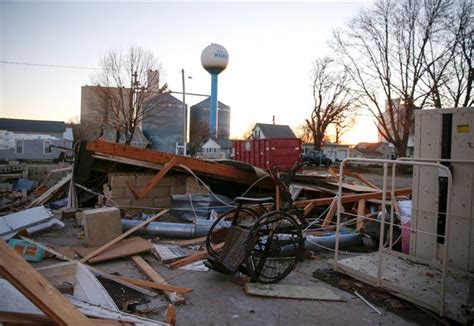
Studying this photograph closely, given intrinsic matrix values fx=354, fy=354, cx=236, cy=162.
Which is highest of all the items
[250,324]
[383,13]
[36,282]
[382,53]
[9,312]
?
[383,13]

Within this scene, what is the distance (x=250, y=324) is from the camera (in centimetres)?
358

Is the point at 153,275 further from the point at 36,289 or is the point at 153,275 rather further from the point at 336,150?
the point at 336,150

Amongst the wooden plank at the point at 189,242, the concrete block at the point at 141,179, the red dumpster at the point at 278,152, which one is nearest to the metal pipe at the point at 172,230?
the wooden plank at the point at 189,242

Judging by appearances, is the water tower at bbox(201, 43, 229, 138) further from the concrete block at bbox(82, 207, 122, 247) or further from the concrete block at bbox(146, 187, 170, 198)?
the concrete block at bbox(82, 207, 122, 247)

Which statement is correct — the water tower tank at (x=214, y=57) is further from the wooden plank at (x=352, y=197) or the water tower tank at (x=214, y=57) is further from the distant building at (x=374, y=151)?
the distant building at (x=374, y=151)

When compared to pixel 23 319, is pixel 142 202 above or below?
below

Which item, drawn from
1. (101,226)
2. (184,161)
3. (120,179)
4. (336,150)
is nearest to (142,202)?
(120,179)

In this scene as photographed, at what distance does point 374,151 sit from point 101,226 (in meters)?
80.8

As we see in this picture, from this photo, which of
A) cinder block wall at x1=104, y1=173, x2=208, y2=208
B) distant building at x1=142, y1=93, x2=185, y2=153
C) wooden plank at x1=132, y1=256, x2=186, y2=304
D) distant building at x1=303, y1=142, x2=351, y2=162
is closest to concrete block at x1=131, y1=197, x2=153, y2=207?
cinder block wall at x1=104, y1=173, x2=208, y2=208

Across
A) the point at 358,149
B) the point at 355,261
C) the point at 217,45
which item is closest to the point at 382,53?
the point at 217,45

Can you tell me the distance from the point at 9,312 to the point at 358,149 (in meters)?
83.2

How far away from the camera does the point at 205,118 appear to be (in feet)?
184

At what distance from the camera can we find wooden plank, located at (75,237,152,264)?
533 cm

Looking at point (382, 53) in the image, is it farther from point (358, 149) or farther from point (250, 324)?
point (358, 149)
